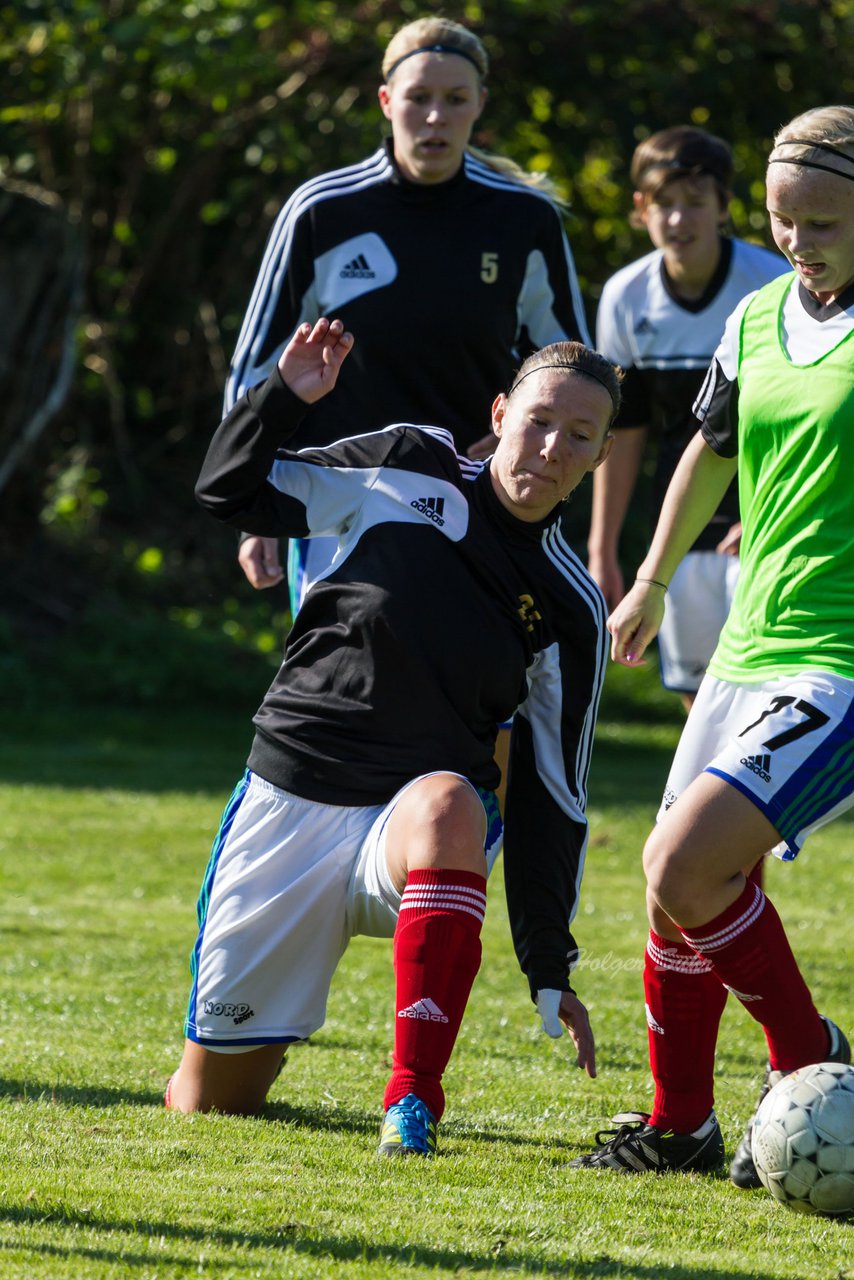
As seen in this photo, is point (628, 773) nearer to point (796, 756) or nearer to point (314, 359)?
point (314, 359)

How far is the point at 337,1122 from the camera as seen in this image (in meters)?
4.15

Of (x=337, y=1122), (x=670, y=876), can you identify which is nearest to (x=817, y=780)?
(x=670, y=876)

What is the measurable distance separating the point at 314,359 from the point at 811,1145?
1.97 metres

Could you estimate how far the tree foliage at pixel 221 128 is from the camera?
13.9 meters

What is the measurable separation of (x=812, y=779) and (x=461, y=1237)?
112 cm

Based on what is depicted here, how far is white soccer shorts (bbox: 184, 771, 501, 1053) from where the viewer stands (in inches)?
161

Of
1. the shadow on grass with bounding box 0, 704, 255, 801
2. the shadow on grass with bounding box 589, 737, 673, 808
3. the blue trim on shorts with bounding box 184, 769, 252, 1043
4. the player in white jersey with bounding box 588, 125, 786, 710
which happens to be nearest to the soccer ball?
the blue trim on shorts with bounding box 184, 769, 252, 1043

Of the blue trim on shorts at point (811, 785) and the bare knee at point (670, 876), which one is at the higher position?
the blue trim on shorts at point (811, 785)

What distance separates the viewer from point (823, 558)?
3686mm

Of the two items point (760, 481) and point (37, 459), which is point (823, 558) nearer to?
point (760, 481)

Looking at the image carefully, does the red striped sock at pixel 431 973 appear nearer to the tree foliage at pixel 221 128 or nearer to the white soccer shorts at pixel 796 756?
the white soccer shorts at pixel 796 756

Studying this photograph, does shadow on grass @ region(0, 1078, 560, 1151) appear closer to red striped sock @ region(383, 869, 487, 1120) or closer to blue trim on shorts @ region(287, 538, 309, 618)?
red striped sock @ region(383, 869, 487, 1120)

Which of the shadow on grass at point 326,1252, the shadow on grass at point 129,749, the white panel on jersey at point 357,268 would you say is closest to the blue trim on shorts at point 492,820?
the shadow on grass at point 326,1252

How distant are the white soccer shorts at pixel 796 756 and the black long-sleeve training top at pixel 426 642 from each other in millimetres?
612
